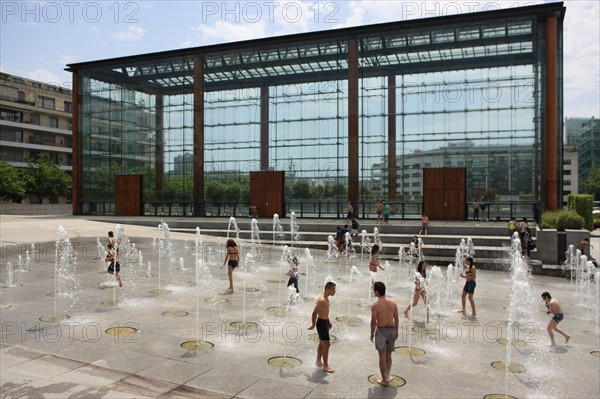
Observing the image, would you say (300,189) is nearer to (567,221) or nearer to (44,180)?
(567,221)

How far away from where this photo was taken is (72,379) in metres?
6.78

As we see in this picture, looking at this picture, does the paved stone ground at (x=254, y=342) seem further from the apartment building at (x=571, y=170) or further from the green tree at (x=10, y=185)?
the apartment building at (x=571, y=170)

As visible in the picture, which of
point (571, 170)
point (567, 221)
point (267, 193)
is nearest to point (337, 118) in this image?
point (267, 193)

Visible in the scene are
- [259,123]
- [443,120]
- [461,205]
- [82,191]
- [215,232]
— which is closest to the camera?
[215,232]

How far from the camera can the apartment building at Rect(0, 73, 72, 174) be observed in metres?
71.5

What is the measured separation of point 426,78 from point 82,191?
31305 millimetres

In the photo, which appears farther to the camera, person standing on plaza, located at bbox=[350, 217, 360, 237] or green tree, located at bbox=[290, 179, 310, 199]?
green tree, located at bbox=[290, 179, 310, 199]

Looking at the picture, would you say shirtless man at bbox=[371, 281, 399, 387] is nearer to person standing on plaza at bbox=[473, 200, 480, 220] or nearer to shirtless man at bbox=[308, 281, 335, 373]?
shirtless man at bbox=[308, 281, 335, 373]

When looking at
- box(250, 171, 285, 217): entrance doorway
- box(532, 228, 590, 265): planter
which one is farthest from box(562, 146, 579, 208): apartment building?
box(532, 228, 590, 265): planter

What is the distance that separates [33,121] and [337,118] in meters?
60.9

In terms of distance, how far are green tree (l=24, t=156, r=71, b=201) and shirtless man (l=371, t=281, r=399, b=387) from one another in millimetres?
67835

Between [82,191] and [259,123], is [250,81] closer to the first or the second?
[259,123]

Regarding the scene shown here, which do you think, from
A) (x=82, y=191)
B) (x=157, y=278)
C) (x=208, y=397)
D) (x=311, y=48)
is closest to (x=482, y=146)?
(x=311, y=48)

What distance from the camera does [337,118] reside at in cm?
3619
